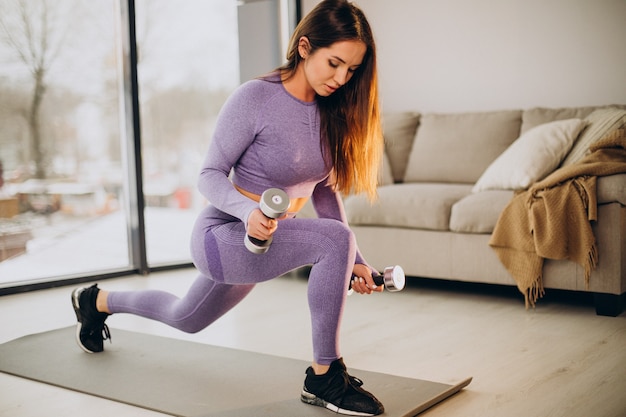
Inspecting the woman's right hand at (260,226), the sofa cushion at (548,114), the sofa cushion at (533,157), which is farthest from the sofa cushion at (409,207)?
the woman's right hand at (260,226)

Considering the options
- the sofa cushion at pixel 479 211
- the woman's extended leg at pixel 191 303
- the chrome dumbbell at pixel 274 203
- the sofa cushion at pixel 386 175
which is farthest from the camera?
the sofa cushion at pixel 386 175

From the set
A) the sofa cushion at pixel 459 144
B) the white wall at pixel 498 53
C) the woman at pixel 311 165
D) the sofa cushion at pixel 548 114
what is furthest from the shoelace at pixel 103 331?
the white wall at pixel 498 53

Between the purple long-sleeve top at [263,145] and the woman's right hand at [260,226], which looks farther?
the purple long-sleeve top at [263,145]

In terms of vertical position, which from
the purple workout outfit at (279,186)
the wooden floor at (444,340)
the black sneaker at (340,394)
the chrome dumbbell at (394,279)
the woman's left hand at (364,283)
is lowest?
the wooden floor at (444,340)

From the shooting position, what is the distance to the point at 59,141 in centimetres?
387

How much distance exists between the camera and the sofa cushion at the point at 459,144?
3.91 meters

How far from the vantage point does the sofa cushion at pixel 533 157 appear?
3.24m

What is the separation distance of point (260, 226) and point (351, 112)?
489mm

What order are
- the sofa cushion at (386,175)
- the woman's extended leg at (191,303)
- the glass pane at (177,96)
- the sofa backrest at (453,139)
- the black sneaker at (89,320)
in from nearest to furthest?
the woman's extended leg at (191,303) → the black sneaker at (89,320) → the sofa backrest at (453,139) → the sofa cushion at (386,175) → the glass pane at (177,96)

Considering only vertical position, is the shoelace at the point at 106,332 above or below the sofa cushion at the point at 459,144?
below

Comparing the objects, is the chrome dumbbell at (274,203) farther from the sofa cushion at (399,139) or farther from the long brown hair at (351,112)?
the sofa cushion at (399,139)

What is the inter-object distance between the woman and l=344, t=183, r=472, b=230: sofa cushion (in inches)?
56.5

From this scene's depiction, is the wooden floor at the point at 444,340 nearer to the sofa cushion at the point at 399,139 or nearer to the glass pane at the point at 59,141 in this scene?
the glass pane at the point at 59,141

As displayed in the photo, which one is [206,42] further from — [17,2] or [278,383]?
[278,383]
